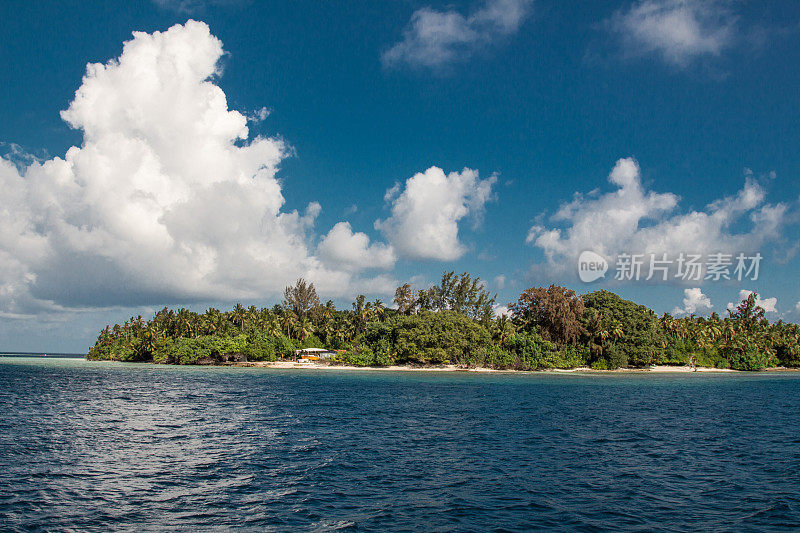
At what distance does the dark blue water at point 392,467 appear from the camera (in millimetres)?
16734

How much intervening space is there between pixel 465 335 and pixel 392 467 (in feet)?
301

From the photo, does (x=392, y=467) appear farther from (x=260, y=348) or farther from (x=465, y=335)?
(x=260, y=348)

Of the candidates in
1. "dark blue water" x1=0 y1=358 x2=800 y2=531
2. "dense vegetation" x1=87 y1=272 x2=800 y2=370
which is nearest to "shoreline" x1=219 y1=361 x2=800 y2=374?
"dense vegetation" x1=87 y1=272 x2=800 y2=370

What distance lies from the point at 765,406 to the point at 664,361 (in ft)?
285

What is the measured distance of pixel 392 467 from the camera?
23.4 m

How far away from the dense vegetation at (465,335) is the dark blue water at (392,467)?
68.4m

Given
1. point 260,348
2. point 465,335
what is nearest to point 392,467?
point 465,335

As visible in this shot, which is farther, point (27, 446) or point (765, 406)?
point (765, 406)

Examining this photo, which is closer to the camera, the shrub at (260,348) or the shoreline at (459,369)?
the shoreline at (459,369)

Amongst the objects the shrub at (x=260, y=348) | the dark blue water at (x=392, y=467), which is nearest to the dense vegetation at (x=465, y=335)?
the shrub at (x=260, y=348)

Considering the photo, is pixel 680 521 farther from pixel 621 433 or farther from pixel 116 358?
pixel 116 358

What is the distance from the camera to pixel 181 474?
21.7m

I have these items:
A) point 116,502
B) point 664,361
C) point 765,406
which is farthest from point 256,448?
point 664,361

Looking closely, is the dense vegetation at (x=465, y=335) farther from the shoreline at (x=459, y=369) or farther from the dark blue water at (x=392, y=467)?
the dark blue water at (x=392, y=467)
